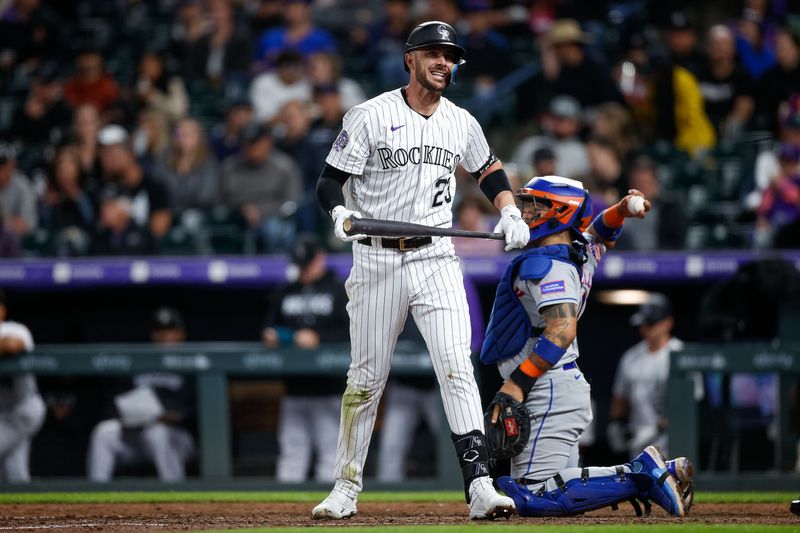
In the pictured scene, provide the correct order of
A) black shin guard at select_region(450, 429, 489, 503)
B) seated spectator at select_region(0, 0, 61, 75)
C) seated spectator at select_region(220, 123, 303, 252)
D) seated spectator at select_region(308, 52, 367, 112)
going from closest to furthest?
black shin guard at select_region(450, 429, 489, 503), seated spectator at select_region(220, 123, 303, 252), seated spectator at select_region(308, 52, 367, 112), seated spectator at select_region(0, 0, 61, 75)

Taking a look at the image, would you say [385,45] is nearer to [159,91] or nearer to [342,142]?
[159,91]

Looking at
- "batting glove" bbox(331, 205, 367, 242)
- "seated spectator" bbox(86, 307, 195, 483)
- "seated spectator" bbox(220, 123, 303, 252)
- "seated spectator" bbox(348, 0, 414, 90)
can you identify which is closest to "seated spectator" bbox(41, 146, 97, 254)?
"seated spectator" bbox(220, 123, 303, 252)

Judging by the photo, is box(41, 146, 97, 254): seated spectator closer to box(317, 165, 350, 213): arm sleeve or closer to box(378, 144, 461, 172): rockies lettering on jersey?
Answer: box(317, 165, 350, 213): arm sleeve

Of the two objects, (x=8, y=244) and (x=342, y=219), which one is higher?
(x=8, y=244)

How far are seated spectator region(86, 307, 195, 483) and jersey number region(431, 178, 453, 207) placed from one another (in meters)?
3.51

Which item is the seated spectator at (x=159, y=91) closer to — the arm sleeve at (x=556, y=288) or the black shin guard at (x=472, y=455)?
the arm sleeve at (x=556, y=288)

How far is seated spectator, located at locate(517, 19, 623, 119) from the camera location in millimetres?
10430

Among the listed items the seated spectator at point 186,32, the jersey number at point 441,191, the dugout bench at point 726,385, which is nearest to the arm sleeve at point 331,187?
the jersey number at point 441,191

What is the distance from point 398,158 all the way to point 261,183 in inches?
193

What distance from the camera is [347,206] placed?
5094 millimetres

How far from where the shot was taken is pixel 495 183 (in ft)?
17.0

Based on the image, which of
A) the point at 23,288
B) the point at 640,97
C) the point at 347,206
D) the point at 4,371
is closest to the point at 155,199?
→ the point at 23,288

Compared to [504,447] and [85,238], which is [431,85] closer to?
[504,447]

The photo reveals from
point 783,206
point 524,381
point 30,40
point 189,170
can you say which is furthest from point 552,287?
point 30,40
